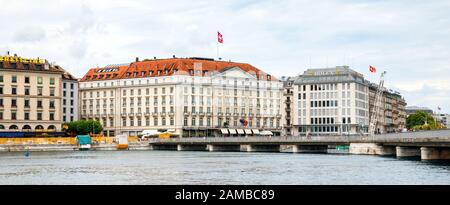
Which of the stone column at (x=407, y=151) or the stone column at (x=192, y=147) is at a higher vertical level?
the stone column at (x=407, y=151)

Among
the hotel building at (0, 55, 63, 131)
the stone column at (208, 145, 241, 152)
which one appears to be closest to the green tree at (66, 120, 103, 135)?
the hotel building at (0, 55, 63, 131)

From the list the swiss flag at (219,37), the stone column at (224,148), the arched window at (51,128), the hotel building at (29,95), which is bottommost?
the stone column at (224,148)

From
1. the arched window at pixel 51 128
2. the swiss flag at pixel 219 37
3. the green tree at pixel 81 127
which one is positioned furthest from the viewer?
the green tree at pixel 81 127

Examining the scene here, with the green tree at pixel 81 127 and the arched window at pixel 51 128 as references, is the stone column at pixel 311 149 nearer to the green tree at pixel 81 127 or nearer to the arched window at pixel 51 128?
the green tree at pixel 81 127

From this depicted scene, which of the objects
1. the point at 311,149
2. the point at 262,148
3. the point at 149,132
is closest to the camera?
the point at 311,149

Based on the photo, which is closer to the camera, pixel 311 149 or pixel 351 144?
pixel 351 144

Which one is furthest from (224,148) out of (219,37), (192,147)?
(219,37)

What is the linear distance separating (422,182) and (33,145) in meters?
114

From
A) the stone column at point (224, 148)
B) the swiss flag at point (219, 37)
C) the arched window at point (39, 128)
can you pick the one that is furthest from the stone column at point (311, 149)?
the arched window at point (39, 128)

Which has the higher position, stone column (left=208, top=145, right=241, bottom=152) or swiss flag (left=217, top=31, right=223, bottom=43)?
swiss flag (left=217, top=31, right=223, bottom=43)

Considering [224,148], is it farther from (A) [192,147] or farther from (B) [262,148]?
(B) [262,148]

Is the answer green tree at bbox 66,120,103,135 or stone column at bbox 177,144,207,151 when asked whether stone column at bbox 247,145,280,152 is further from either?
green tree at bbox 66,120,103,135
